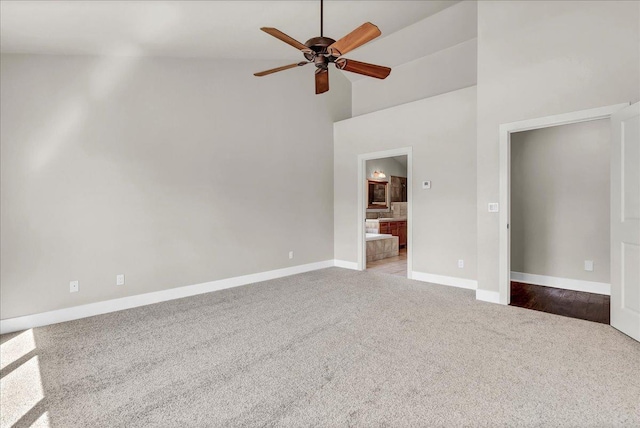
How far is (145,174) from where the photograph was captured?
3877mm

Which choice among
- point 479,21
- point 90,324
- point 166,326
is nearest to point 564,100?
point 479,21

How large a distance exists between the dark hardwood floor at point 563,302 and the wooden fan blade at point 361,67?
3044mm

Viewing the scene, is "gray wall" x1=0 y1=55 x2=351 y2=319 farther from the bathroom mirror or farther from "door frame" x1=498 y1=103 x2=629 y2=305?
the bathroom mirror

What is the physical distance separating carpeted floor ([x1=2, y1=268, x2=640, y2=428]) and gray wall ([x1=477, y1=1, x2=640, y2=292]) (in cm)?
126

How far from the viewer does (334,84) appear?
6.18 m

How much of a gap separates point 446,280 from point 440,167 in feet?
5.54

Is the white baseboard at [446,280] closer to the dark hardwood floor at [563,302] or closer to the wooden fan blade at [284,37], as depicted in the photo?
the dark hardwood floor at [563,302]

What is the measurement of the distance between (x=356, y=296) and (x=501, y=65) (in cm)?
327

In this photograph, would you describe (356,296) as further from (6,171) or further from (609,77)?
(6,171)

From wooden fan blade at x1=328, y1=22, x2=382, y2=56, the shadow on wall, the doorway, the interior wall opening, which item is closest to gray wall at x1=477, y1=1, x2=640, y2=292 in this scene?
the doorway

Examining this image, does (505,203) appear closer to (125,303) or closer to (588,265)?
(588,265)

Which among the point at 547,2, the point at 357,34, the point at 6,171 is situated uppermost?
the point at 547,2

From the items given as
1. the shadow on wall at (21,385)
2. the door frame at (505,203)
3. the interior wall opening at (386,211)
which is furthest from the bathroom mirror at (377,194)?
the shadow on wall at (21,385)

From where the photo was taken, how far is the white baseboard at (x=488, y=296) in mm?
3768
